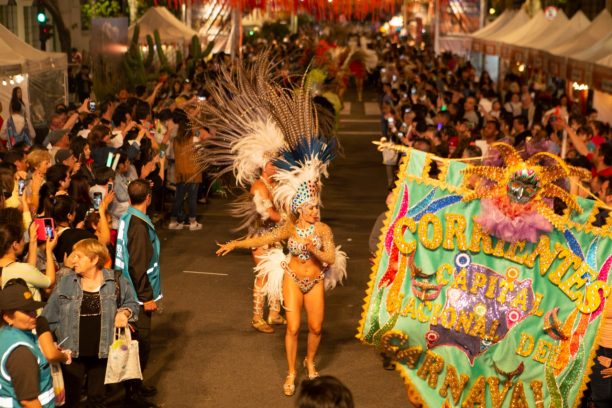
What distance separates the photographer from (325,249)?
795 centimetres

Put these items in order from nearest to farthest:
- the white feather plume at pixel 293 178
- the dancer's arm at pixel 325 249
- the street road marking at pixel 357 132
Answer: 1. the dancer's arm at pixel 325 249
2. the white feather plume at pixel 293 178
3. the street road marking at pixel 357 132

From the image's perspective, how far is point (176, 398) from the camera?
7.92 meters

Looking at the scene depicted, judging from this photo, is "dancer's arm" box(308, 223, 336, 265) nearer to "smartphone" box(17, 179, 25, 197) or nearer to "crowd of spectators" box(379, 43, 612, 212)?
"crowd of spectators" box(379, 43, 612, 212)

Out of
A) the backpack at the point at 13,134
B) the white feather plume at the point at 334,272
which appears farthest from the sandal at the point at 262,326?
the backpack at the point at 13,134

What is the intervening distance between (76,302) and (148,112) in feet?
27.4

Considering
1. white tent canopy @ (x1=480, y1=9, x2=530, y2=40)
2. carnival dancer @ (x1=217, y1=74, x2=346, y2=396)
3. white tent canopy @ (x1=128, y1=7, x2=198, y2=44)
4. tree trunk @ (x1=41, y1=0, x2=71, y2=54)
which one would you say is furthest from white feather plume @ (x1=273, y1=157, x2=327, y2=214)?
tree trunk @ (x1=41, y1=0, x2=71, y2=54)

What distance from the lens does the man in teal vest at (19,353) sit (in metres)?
5.10

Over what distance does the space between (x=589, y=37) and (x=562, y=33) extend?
9.34 ft

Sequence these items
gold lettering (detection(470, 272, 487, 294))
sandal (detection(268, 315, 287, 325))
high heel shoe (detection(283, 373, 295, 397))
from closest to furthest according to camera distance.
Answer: gold lettering (detection(470, 272, 487, 294))
high heel shoe (detection(283, 373, 295, 397))
sandal (detection(268, 315, 287, 325))

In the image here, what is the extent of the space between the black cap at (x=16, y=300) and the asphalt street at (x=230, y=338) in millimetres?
2838

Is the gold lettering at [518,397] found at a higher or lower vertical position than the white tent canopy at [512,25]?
lower

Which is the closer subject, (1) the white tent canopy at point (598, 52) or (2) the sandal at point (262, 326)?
(2) the sandal at point (262, 326)

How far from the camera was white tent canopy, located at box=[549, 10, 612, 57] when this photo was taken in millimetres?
18125

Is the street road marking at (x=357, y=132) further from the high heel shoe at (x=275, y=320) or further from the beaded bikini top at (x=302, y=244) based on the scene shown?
the beaded bikini top at (x=302, y=244)
